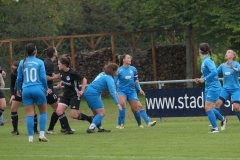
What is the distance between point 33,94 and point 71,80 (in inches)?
109

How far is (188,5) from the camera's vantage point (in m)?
36.6

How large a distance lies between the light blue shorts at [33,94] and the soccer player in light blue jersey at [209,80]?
Answer: 11.4 ft

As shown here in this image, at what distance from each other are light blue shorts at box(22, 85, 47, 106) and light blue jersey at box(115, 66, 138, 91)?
479 cm

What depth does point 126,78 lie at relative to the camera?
62.7 ft

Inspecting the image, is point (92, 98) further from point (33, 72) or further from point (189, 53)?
point (189, 53)

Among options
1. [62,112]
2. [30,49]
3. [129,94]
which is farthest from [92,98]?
[30,49]

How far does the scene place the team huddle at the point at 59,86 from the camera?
1452 cm

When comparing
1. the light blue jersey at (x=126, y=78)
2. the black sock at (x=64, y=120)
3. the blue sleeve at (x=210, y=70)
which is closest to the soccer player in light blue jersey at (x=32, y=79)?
the black sock at (x=64, y=120)

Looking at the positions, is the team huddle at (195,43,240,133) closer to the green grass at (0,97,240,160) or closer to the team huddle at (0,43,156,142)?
the green grass at (0,97,240,160)

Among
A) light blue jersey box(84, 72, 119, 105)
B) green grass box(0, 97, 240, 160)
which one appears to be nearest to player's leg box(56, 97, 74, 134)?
green grass box(0, 97, 240, 160)

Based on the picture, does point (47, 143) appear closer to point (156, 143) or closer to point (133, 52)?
point (156, 143)

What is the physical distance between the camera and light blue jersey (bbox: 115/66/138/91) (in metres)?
19.1

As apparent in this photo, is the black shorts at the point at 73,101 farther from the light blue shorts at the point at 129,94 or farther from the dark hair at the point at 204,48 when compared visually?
the dark hair at the point at 204,48

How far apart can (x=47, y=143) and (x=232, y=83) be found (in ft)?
16.9
